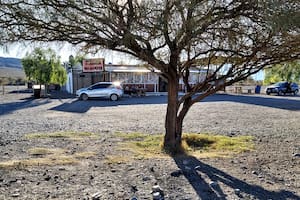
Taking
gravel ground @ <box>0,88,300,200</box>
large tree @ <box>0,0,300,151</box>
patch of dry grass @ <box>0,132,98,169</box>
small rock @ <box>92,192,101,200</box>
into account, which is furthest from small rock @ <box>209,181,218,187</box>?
patch of dry grass @ <box>0,132,98,169</box>

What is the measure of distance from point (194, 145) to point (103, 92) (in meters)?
18.2

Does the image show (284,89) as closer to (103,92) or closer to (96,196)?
(103,92)

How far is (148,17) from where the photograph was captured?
5.08 metres

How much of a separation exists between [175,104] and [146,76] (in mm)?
26299

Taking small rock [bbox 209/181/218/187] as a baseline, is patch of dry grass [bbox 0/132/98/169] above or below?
above

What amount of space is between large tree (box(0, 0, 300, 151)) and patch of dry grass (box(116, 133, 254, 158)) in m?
1.99

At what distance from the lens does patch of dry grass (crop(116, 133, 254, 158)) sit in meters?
7.13

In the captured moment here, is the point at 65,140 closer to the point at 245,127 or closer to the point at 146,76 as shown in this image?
the point at 245,127

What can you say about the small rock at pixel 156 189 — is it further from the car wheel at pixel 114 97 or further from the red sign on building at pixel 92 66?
the red sign on building at pixel 92 66

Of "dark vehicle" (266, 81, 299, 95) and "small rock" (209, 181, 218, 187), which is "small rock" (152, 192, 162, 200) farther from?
"dark vehicle" (266, 81, 299, 95)

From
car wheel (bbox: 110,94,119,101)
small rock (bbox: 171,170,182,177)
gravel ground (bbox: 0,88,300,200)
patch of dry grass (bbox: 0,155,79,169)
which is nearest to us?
gravel ground (bbox: 0,88,300,200)

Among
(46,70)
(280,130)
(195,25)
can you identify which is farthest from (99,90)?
(195,25)

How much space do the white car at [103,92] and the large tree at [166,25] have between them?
18.9m

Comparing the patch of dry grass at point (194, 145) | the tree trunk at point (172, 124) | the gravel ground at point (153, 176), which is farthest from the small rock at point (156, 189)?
the tree trunk at point (172, 124)
